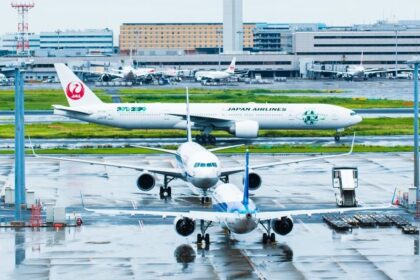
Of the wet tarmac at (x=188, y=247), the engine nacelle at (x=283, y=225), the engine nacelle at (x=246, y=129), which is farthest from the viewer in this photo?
the engine nacelle at (x=246, y=129)

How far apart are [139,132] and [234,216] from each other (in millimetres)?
68007

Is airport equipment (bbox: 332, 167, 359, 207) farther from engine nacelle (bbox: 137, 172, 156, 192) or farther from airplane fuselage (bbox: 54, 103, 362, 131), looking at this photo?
airplane fuselage (bbox: 54, 103, 362, 131)

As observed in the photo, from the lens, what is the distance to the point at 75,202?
223ft

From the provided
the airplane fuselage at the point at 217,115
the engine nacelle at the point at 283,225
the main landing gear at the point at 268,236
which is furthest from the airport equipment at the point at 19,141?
the airplane fuselage at the point at 217,115

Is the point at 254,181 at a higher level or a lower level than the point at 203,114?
lower

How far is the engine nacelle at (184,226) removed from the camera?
52.2 meters

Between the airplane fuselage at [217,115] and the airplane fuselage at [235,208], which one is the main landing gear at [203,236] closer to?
the airplane fuselage at [235,208]

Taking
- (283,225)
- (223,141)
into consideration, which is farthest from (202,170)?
(223,141)

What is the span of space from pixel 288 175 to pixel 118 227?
25552 mm

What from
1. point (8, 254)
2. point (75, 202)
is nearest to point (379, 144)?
point (75, 202)

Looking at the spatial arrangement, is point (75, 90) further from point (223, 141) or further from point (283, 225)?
point (283, 225)

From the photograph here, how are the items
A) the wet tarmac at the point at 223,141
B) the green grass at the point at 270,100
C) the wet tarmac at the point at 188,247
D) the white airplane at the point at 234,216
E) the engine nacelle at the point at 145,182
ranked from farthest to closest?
the green grass at the point at 270,100
the wet tarmac at the point at 223,141
the engine nacelle at the point at 145,182
the white airplane at the point at 234,216
the wet tarmac at the point at 188,247

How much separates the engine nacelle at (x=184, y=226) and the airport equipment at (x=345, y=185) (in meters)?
16.1

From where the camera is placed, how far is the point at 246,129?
10575 centimetres
